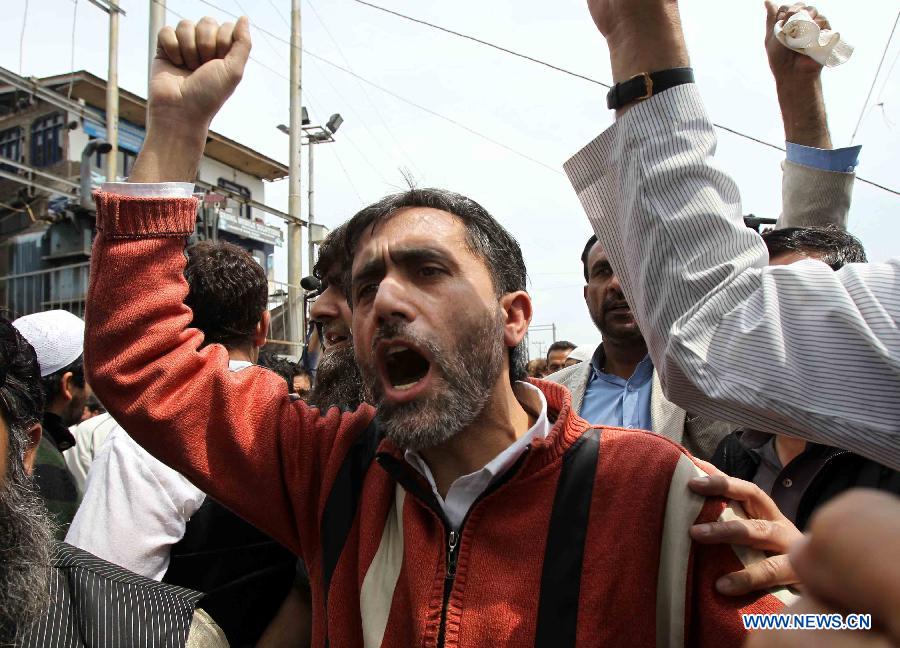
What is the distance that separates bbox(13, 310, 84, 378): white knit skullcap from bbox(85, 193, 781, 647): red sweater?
1839mm

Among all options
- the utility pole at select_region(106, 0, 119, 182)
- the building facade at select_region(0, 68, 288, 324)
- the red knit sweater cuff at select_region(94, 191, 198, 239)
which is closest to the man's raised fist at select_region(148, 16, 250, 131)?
the red knit sweater cuff at select_region(94, 191, 198, 239)

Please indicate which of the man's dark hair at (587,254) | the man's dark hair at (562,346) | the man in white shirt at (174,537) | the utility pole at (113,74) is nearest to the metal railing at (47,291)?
the utility pole at (113,74)

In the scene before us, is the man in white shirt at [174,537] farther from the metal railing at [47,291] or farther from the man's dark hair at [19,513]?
the metal railing at [47,291]

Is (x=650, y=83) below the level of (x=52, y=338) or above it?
above

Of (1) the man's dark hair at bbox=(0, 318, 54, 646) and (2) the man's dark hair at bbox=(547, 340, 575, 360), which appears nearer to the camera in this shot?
(1) the man's dark hair at bbox=(0, 318, 54, 646)

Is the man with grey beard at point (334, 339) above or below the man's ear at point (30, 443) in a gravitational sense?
above

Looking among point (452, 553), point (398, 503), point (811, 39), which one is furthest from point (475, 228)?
point (811, 39)

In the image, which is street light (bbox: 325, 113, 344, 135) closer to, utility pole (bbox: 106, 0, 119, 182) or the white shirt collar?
utility pole (bbox: 106, 0, 119, 182)

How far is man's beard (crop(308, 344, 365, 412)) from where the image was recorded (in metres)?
2.43

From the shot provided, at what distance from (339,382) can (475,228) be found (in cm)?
91

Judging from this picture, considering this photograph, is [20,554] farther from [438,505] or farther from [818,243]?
[818,243]

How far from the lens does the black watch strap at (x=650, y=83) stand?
1.09m

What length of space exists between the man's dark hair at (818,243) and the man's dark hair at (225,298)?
1705 millimetres

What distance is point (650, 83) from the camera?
1.10 meters
